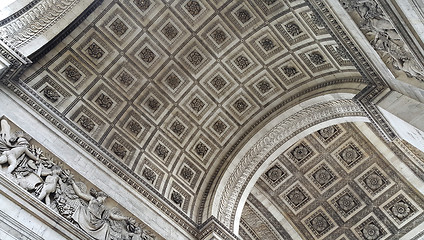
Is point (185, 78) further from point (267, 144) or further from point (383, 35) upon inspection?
point (383, 35)

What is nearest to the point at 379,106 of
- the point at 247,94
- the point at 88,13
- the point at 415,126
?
the point at 415,126

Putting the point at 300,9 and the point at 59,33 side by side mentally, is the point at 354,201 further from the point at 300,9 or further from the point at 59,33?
the point at 59,33

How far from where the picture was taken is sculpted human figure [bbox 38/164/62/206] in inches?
310

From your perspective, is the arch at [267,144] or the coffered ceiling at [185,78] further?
the arch at [267,144]

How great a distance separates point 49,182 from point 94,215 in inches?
47.1

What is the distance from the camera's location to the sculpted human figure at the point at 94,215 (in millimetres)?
8336

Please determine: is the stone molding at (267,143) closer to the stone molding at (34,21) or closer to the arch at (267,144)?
the arch at (267,144)

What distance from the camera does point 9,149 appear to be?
7.95 metres

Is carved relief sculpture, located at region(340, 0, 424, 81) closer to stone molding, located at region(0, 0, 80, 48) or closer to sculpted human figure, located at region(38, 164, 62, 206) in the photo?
stone molding, located at region(0, 0, 80, 48)

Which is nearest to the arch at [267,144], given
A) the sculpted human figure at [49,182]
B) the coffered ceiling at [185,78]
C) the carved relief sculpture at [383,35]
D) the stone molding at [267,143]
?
the stone molding at [267,143]

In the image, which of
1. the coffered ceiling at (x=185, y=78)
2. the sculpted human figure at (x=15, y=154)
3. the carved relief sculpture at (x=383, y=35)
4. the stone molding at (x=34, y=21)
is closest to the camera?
the carved relief sculpture at (x=383, y=35)

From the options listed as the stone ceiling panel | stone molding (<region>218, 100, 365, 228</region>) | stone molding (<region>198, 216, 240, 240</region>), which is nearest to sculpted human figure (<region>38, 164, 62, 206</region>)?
the stone ceiling panel

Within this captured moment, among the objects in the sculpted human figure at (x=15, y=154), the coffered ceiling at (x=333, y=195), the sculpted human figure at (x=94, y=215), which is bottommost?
the sculpted human figure at (x=94, y=215)

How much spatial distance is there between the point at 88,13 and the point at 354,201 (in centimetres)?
1127
